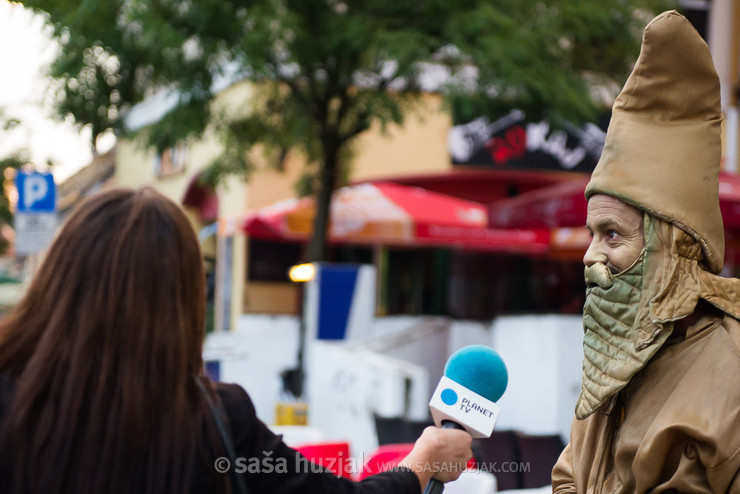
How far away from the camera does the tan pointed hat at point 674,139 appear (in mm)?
2371

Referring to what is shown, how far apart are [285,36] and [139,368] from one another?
788 cm

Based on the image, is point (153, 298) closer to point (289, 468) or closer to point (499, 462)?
point (289, 468)

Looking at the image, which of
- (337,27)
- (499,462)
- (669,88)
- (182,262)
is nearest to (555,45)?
(337,27)

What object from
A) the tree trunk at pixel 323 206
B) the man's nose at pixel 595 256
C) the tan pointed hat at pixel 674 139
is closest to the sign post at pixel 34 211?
the tree trunk at pixel 323 206

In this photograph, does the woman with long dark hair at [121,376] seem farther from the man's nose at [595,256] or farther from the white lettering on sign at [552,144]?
the white lettering on sign at [552,144]

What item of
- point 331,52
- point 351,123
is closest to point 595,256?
point 331,52

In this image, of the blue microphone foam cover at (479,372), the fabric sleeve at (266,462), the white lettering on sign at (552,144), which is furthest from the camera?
the white lettering on sign at (552,144)

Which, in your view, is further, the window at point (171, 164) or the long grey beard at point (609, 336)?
the window at point (171, 164)

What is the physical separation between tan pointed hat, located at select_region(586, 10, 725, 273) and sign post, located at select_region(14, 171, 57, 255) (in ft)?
28.2

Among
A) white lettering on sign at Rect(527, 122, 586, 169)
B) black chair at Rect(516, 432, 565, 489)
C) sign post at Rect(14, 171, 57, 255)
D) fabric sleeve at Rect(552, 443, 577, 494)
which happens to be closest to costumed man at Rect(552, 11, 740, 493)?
fabric sleeve at Rect(552, 443, 577, 494)

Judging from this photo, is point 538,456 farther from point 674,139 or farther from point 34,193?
point 34,193

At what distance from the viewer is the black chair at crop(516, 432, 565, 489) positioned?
5.28 m

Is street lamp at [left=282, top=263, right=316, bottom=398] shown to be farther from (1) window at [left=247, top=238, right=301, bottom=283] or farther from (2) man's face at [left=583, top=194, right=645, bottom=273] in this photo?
(2) man's face at [left=583, top=194, right=645, bottom=273]

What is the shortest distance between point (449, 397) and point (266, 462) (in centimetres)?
52
